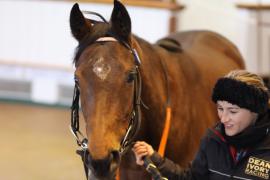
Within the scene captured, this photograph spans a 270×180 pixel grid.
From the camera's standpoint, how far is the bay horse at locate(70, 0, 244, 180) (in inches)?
59.0

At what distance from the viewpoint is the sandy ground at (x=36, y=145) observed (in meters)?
3.62

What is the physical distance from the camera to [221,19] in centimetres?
512

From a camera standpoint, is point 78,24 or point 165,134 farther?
point 165,134

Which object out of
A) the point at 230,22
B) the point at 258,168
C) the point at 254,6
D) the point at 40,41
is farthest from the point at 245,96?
the point at 40,41

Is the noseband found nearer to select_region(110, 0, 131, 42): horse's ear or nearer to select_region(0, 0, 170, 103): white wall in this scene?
select_region(110, 0, 131, 42): horse's ear

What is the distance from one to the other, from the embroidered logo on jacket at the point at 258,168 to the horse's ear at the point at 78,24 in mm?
712

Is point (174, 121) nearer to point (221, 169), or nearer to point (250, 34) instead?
point (221, 169)

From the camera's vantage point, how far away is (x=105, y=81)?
152cm

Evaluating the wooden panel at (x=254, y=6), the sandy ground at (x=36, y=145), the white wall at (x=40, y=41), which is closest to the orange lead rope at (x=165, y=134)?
the sandy ground at (x=36, y=145)

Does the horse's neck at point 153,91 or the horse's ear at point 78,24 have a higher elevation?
the horse's ear at point 78,24

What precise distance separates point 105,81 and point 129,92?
0.36ft

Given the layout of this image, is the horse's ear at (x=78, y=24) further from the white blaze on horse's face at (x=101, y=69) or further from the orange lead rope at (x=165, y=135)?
the orange lead rope at (x=165, y=135)

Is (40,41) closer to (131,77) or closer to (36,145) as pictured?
(36,145)

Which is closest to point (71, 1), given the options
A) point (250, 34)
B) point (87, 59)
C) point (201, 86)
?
point (250, 34)
